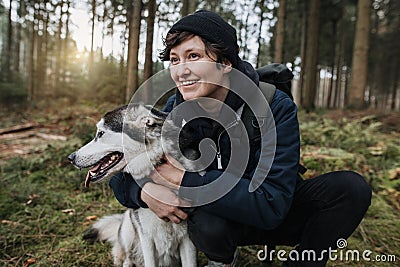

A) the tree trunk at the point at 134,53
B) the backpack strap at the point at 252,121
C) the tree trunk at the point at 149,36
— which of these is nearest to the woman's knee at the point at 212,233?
the backpack strap at the point at 252,121

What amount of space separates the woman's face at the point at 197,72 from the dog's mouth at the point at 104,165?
25.8 inches

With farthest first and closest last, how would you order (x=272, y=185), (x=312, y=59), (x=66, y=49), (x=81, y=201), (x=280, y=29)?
(x=66, y=49)
(x=312, y=59)
(x=280, y=29)
(x=81, y=201)
(x=272, y=185)

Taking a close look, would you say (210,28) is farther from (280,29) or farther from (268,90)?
(280,29)

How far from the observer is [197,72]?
2.06m

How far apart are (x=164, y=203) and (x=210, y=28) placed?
1.18m

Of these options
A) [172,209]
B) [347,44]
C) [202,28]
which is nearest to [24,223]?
[172,209]

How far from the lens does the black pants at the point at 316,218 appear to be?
2006mm

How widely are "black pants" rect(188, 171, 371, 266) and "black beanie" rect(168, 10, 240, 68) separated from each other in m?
1.07

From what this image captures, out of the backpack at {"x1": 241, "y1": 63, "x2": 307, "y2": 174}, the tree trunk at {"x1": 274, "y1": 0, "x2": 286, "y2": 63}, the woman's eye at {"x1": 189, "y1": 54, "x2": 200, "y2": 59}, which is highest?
the tree trunk at {"x1": 274, "y1": 0, "x2": 286, "y2": 63}

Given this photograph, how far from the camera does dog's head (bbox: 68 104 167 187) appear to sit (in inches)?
86.7

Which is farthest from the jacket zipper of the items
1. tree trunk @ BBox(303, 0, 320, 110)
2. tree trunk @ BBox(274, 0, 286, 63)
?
tree trunk @ BBox(303, 0, 320, 110)

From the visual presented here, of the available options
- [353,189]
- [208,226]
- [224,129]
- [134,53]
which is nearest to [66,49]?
[134,53]

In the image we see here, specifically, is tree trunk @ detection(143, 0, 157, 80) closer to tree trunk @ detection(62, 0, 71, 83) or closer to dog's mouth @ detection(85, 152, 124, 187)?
dog's mouth @ detection(85, 152, 124, 187)

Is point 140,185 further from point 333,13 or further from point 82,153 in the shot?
point 333,13
